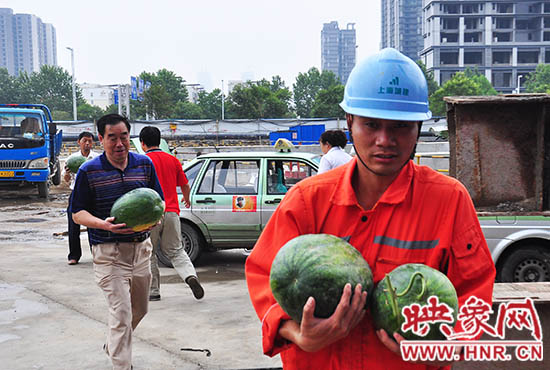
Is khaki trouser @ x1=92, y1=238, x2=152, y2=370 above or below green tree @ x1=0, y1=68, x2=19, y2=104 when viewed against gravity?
below

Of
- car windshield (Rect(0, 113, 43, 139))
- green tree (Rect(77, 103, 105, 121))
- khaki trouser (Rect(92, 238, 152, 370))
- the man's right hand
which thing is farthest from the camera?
green tree (Rect(77, 103, 105, 121))

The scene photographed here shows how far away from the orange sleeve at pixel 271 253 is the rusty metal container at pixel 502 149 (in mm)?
5200

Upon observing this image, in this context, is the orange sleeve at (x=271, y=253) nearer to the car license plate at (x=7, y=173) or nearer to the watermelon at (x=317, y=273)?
the watermelon at (x=317, y=273)

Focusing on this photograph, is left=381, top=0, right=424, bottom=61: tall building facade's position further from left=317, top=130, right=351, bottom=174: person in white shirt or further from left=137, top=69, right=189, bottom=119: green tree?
left=317, top=130, right=351, bottom=174: person in white shirt

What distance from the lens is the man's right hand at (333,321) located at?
66.4 inches

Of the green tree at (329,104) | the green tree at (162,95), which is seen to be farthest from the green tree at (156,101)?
the green tree at (329,104)

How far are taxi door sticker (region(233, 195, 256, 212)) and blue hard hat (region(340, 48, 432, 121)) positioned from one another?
7185 millimetres

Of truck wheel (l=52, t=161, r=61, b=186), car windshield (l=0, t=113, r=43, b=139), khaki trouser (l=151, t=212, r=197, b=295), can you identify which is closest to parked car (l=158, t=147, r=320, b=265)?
khaki trouser (l=151, t=212, r=197, b=295)

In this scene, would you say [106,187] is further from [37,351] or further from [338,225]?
[338,225]

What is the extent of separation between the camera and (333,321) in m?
1.68

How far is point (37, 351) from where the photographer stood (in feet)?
17.8

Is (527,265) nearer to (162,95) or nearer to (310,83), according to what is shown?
(162,95)

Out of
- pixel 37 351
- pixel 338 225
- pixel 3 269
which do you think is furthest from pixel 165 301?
pixel 338 225

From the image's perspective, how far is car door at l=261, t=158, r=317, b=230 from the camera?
899cm
